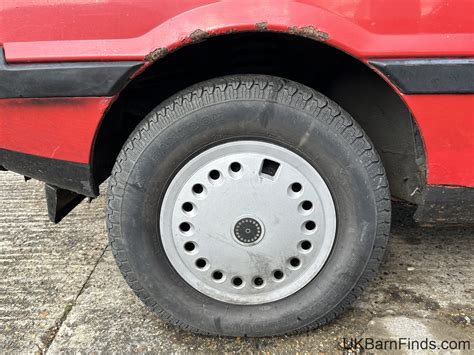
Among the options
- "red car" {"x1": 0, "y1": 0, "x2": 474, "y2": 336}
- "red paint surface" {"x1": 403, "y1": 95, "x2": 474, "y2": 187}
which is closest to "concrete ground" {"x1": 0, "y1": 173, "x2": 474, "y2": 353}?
"red car" {"x1": 0, "y1": 0, "x2": 474, "y2": 336}

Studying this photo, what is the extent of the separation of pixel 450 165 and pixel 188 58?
3.74 feet

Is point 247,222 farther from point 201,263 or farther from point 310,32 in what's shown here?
point 310,32

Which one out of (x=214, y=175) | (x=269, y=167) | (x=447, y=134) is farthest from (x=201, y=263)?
(x=447, y=134)

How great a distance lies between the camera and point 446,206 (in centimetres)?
167

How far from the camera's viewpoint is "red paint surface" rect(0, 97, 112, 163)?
1549mm

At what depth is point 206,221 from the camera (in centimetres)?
164

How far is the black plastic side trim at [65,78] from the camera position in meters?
1.49

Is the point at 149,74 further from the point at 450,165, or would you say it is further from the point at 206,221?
the point at 450,165

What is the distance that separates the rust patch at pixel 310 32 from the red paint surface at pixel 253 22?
0.01 meters

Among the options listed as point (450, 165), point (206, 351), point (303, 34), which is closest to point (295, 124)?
point (303, 34)

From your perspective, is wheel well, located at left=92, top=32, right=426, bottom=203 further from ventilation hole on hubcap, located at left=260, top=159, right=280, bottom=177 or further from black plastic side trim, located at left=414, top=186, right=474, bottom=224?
ventilation hole on hubcap, located at left=260, top=159, right=280, bottom=177

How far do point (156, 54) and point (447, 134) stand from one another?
3.59 feet

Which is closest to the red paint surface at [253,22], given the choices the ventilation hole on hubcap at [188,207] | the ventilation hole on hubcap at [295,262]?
the ventilation hole on hubcap at [188,207]

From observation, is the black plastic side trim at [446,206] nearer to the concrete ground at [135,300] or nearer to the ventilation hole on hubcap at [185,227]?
the concrete ground at [135,300]
